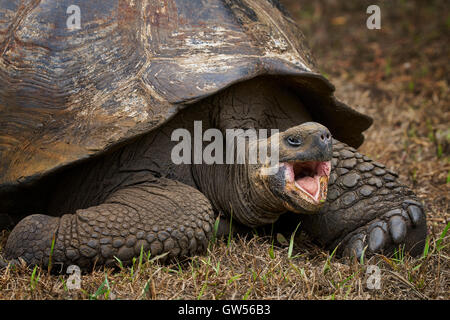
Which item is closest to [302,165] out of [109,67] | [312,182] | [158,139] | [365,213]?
[312,182]

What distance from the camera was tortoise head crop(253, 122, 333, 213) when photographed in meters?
2.82

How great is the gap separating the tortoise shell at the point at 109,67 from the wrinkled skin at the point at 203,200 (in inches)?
8.2

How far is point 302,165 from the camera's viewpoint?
3010 millimetres

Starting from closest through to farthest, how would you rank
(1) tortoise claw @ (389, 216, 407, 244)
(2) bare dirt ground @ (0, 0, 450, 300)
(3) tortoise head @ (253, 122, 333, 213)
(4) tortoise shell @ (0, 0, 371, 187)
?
(2) bare dirt ground @ (0, 0, 450, 300) < (3) tortoise head @ (253, 122, 333, 213) < (4) tortoise shell @ (0, 0, 371, 187) < (1) tortoise claw @ (389, 216, 407, 244)

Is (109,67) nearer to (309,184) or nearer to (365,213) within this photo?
(309,184)

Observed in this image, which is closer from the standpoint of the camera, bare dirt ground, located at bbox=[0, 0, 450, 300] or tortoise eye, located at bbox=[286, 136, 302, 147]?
bare dirt ground, located at bbox=[0, 0, 450, 300]

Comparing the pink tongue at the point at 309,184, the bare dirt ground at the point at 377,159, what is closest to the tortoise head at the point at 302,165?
the pink tongue at the point at 309,184

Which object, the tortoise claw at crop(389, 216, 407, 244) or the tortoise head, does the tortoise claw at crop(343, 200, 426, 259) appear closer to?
the tortoise claw at crop(389, 216, 407, 244)

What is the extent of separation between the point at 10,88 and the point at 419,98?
448 centimetres

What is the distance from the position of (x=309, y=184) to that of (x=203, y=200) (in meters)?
0.57

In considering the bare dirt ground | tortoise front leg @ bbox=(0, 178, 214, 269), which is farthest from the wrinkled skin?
the bare dirt ground

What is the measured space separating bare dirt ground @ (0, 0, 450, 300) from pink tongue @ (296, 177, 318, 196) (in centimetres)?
36
